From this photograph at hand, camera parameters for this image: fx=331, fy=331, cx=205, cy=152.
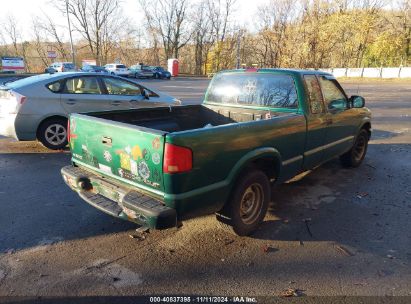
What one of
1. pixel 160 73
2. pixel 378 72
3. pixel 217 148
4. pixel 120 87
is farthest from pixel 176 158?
pixel 378 72

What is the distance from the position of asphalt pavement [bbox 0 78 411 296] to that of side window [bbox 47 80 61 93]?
2.29 metres

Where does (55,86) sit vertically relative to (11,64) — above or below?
below

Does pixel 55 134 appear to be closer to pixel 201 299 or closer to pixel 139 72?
pixel 201 299

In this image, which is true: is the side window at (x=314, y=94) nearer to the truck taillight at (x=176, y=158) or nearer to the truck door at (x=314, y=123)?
the truck door at (x=314, y=123)

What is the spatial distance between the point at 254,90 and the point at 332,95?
124 centimetres

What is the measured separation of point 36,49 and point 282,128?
6774 cm

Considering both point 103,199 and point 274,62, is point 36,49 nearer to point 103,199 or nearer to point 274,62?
point 274,62

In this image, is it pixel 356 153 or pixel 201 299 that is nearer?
pixel 201 299

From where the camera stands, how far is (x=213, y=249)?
343cm

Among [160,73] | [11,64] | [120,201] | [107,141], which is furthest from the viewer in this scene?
[160,73]

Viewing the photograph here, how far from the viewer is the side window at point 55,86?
6.74 m

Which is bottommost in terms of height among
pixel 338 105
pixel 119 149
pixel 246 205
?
pixel 246 205

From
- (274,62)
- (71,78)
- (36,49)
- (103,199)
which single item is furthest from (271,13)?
(103,199)

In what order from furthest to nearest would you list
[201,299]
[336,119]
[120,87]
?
1. [120,87]
2. [336,119]
3. [201,299]
